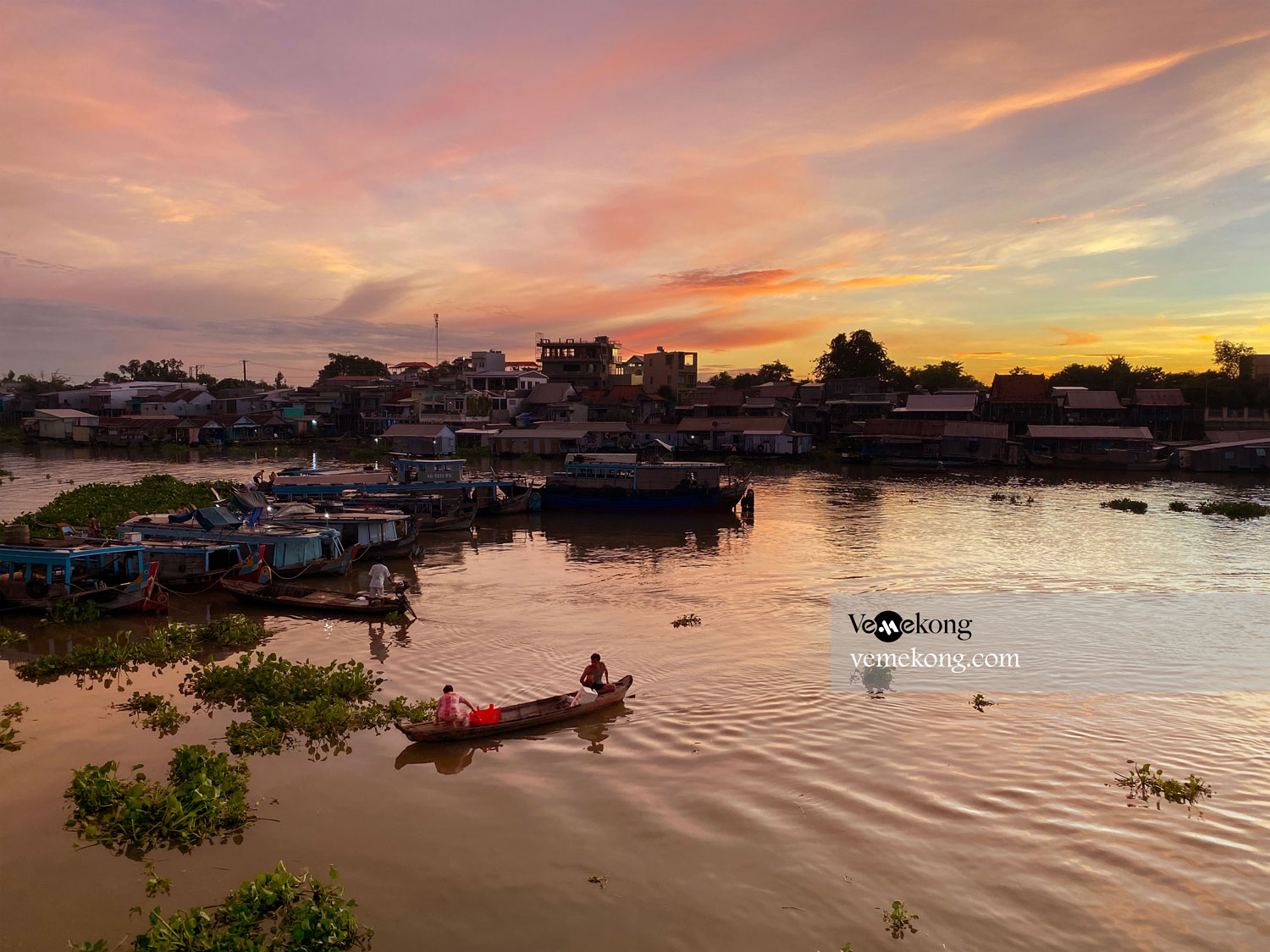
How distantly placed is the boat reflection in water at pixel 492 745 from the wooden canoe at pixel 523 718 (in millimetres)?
118

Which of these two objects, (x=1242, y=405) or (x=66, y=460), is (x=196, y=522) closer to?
(x=66, y=460)

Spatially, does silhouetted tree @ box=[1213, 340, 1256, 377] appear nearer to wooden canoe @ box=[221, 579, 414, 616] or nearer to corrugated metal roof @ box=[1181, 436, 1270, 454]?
corrugated metal roof @ box=[1181, 436, 1270, 454]

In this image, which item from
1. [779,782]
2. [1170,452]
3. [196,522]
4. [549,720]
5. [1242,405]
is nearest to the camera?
[779,782]

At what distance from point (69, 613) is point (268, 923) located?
1427 centimetres

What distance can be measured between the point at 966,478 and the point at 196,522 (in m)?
48.5

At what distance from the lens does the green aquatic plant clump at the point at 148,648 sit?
1443 cm

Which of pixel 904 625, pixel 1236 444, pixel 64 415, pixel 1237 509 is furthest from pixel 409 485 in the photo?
pixel 64 415

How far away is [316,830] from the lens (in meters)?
9.02

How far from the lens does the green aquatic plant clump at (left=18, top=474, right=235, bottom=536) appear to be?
90.0ft

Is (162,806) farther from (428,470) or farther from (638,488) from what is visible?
(638,488)

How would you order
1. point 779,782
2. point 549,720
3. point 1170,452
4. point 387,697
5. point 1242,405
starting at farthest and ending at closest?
point 1242,405
point 1170,452
point 387,697
point 549,720
point 779,782

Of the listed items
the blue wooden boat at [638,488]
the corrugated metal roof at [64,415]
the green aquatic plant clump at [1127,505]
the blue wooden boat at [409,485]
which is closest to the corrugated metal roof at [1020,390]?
the green aquatic plant clump at [1127,505]

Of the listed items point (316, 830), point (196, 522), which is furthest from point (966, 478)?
point (316, 830)

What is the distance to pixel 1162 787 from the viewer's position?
32.1 feet
